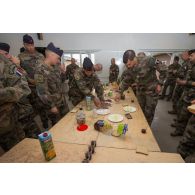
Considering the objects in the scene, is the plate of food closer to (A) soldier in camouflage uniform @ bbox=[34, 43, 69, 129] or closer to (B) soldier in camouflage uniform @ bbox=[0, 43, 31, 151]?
(A) soldier in camouflage uniform @ bbox=[34, 43, 69, 129]

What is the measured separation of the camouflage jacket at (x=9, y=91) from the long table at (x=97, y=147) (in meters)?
0.45


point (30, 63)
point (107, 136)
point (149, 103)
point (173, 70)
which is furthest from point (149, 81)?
point (173, 70)

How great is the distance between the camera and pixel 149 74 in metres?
2.26

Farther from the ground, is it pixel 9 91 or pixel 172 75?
pixel 9 91

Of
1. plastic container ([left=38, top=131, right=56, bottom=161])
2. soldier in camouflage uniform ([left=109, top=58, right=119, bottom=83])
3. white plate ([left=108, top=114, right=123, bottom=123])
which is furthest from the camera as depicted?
soldier in camouflage uniform ([left=109, top=58, right=119, bottom=83])

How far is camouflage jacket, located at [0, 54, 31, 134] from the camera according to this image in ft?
3.97

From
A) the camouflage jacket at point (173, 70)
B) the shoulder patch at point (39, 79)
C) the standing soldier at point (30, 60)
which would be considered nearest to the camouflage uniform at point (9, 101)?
the shoulder patch at point (39, 79)

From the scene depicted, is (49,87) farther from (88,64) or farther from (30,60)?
(30,60)

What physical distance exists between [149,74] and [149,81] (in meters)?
0.13

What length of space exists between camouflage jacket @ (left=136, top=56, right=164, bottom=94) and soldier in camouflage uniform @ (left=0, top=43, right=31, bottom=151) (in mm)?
1892

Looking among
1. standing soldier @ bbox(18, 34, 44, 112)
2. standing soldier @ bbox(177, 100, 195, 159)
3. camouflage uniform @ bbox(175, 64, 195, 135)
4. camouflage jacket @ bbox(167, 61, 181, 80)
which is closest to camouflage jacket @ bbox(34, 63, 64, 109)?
standing soldier @ bbox(18, 34, 44, 112)

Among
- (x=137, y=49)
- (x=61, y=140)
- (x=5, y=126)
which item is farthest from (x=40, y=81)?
(x=137, y=49)

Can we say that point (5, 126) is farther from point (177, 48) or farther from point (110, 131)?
point (177, 48)

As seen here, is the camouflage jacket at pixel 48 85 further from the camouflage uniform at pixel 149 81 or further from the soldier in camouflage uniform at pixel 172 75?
the soldier in camouflage uniform at pixel 172 75
